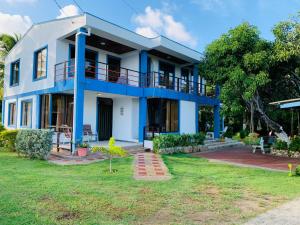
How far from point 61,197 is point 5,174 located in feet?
10.9

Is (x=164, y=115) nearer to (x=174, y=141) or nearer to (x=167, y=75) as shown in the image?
(x=174, y=141)

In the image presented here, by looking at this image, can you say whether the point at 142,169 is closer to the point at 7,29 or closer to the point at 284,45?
the point at 284,45

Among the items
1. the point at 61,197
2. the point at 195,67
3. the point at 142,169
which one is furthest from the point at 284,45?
the point at 61,197

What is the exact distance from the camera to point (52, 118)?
48.6ft

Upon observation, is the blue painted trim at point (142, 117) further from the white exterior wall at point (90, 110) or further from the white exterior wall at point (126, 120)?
the white exterior wall at point (90, 110)

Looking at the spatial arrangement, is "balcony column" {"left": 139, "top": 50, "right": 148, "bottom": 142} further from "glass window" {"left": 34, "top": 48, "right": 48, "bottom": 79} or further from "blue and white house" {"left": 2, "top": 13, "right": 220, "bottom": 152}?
"glass window" {"left": 34, "top": 48, "right": 48, "bottom": 79}

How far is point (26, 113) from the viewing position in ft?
57.8

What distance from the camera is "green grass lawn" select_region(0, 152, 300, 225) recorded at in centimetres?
474

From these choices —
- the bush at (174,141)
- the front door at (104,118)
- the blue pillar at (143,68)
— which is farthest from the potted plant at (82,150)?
the blue pillar at (143,68)

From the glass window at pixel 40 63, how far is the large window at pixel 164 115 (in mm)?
7162

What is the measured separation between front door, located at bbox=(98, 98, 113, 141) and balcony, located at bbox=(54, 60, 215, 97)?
1.44 metres

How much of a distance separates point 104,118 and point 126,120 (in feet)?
4.70

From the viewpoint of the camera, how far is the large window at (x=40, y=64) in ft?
51.4

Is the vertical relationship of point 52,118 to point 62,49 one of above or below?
below
